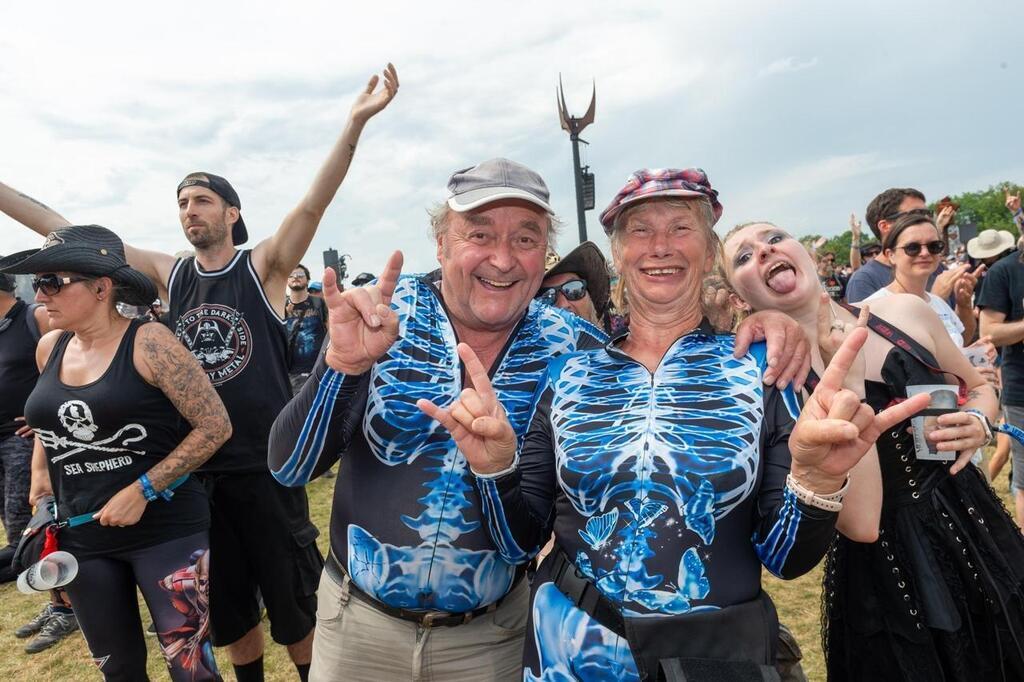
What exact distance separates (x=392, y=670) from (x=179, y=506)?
1.39m

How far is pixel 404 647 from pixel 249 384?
6.19ft

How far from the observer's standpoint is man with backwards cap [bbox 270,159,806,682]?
1769 millimetres

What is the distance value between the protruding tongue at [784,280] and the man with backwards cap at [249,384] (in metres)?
2.36

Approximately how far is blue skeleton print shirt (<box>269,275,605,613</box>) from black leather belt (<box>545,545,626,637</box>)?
0.27 m

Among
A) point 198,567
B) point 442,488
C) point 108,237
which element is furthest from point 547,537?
point 108,237

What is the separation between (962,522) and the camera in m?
2.19

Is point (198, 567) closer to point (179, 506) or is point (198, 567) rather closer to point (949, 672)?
point (179, 506)

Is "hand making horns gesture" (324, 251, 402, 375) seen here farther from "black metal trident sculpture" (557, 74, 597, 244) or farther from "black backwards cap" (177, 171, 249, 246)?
"black metal trident sculpture" (557, 74, 597, 244)

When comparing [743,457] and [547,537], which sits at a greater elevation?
[743,457]

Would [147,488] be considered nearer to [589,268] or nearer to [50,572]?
[50,572]

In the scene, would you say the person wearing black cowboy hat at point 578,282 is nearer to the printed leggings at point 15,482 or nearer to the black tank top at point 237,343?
the black tank top at point 237,343

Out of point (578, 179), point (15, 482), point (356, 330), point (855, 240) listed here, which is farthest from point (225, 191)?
point (578, 179)

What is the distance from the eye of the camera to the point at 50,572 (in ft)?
7.98

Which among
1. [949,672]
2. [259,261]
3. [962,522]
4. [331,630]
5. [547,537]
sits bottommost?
[949,672]
